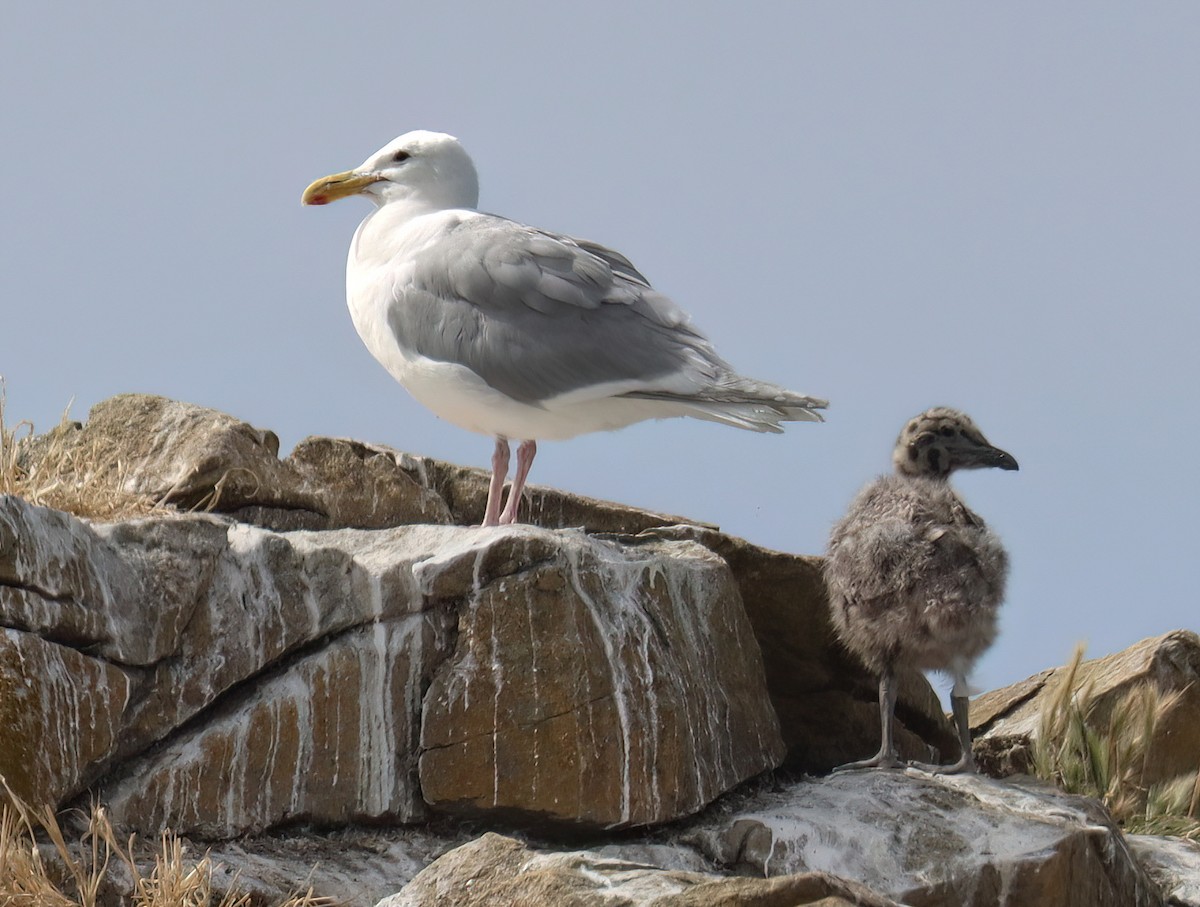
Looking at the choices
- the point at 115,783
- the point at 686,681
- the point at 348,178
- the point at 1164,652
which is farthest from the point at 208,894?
the point at 1164,652

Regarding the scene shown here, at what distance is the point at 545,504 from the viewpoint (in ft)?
32.0

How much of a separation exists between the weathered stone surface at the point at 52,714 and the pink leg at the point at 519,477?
2.33 metres

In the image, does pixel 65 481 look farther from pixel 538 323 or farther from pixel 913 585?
pixel 913 585

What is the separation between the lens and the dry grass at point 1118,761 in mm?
9172

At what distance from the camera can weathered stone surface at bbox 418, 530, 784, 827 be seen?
7.18 meters

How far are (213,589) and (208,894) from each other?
4.79 ft

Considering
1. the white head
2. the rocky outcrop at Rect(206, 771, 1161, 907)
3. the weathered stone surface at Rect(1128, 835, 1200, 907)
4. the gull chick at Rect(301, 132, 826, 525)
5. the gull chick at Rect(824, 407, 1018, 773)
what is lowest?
the weathered stone surface at Rect(1128, 835, 1200, 907)

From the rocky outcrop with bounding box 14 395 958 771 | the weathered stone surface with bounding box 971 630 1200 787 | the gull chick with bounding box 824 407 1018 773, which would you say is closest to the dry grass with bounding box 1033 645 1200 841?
the weathered stone surface with bounding box 971 630 1200 787

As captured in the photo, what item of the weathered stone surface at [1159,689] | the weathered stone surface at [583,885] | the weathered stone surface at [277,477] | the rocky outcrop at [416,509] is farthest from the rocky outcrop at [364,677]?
the weathered stone surface at [1159,689]

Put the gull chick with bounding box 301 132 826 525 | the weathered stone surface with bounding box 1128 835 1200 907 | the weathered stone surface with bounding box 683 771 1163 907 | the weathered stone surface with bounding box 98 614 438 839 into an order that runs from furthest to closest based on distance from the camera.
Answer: the gull chick with bounding box 301 132 826 525 → the weathered stone surface with bounding box 1128 835 1200 907 → the weathered stone surface with bounding box 683 771 1163 907 → the weathered stone surface with bounding box 98 614 438 839

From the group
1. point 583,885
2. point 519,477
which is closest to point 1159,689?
point 519,477

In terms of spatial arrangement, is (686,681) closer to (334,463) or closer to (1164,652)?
(334,463)

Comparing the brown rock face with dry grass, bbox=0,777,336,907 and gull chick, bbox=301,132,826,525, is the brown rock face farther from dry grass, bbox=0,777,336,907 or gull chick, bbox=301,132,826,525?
gull chick, bbox=301,132,826,525

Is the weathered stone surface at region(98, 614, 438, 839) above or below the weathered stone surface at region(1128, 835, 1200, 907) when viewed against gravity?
above
